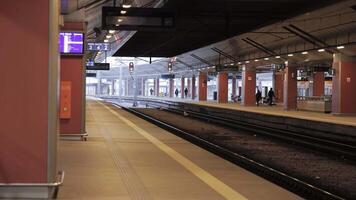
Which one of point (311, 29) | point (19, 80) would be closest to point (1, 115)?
point (19, 80)

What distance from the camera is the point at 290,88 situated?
3959 cm

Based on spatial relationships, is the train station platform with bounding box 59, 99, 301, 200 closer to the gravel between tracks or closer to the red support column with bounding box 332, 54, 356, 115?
the gravel between tracks

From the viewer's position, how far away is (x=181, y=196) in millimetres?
7402

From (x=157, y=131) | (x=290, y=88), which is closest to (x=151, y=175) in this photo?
(x=157, y=131)

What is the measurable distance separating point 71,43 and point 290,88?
27.6 m

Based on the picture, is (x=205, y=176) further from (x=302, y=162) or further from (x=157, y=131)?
(x=157, y=131)

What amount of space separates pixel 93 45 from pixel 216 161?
22.3 meters

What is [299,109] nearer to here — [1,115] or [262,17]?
[262,17]

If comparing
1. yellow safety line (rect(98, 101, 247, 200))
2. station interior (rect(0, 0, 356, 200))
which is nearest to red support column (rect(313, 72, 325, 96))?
station interior (rect(0, 0, 356, 200))

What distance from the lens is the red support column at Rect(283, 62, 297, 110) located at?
129 feet

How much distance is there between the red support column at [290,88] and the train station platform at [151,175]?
1034 inches

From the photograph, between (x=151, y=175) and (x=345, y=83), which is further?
(x=345, y=83)

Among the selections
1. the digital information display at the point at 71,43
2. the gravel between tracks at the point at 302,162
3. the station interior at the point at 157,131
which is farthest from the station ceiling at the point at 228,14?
the digital information display at the point at 71,43

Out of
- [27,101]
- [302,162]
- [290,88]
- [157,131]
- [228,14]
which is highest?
[228,14]
